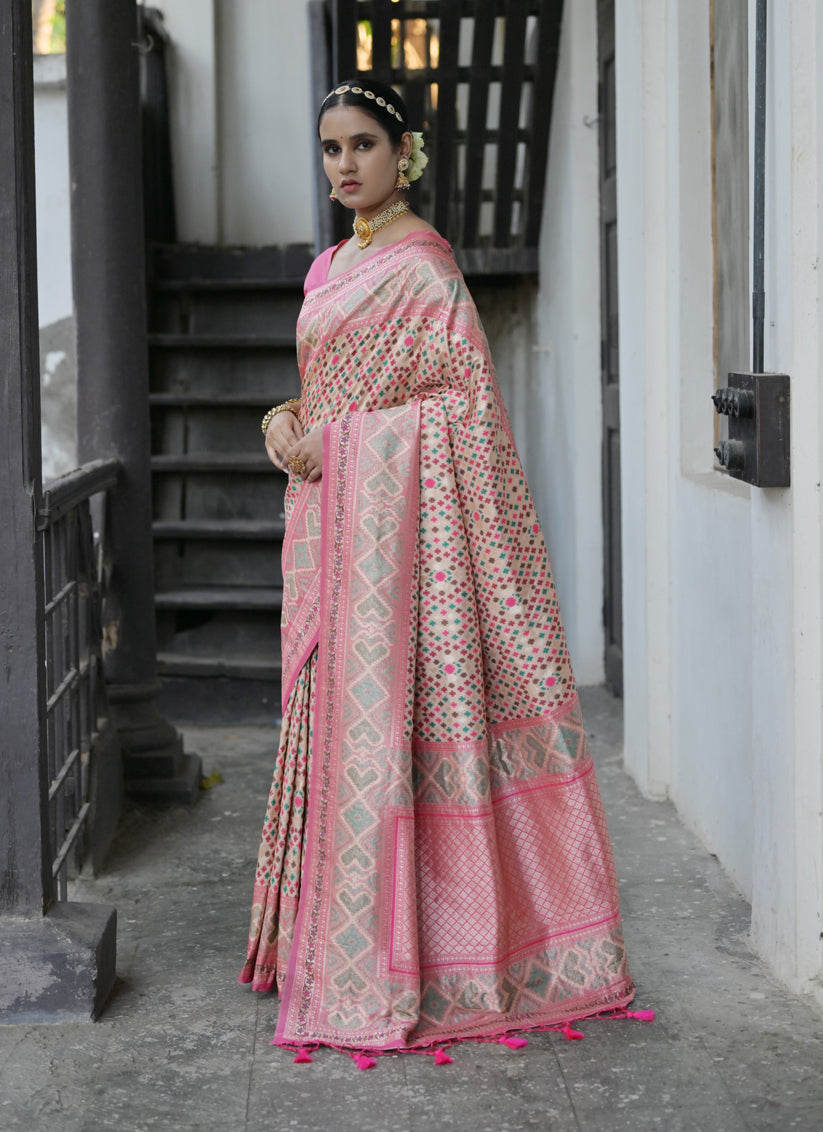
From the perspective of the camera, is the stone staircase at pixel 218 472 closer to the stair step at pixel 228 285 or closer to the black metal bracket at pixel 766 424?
the stair step at pixel 228 285

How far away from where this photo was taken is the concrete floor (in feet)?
8.18

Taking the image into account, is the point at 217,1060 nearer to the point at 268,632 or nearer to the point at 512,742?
the point at 512,742

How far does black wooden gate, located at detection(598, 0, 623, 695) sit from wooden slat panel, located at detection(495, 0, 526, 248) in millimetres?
350

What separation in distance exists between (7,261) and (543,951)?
170cm

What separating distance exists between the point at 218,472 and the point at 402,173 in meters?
3.79

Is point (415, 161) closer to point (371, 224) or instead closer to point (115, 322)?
point (371, 224)

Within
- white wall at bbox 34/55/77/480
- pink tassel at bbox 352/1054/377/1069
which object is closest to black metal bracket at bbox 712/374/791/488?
pink tassel at bbox 352/1054/377/1069

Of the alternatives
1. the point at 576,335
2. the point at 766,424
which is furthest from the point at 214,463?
the point at 766,424

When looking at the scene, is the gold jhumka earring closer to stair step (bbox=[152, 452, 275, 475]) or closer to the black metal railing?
the black metal railing

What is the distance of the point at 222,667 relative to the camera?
19.0 ft

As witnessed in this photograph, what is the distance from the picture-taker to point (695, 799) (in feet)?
13.4

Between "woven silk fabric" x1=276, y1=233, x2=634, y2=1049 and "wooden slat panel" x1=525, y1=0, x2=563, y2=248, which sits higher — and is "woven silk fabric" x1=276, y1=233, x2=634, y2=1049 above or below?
below

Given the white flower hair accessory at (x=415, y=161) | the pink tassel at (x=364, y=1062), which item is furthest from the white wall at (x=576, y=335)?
the pink tassel at (x=364, y=1062)

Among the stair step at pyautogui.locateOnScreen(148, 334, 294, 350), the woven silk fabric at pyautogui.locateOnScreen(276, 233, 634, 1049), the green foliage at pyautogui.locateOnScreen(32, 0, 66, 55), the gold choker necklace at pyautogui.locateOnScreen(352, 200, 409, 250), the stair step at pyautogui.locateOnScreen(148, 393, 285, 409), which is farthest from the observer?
the green foliage at pyautogui.locateOnScreen(32, 0, 66, 55)
